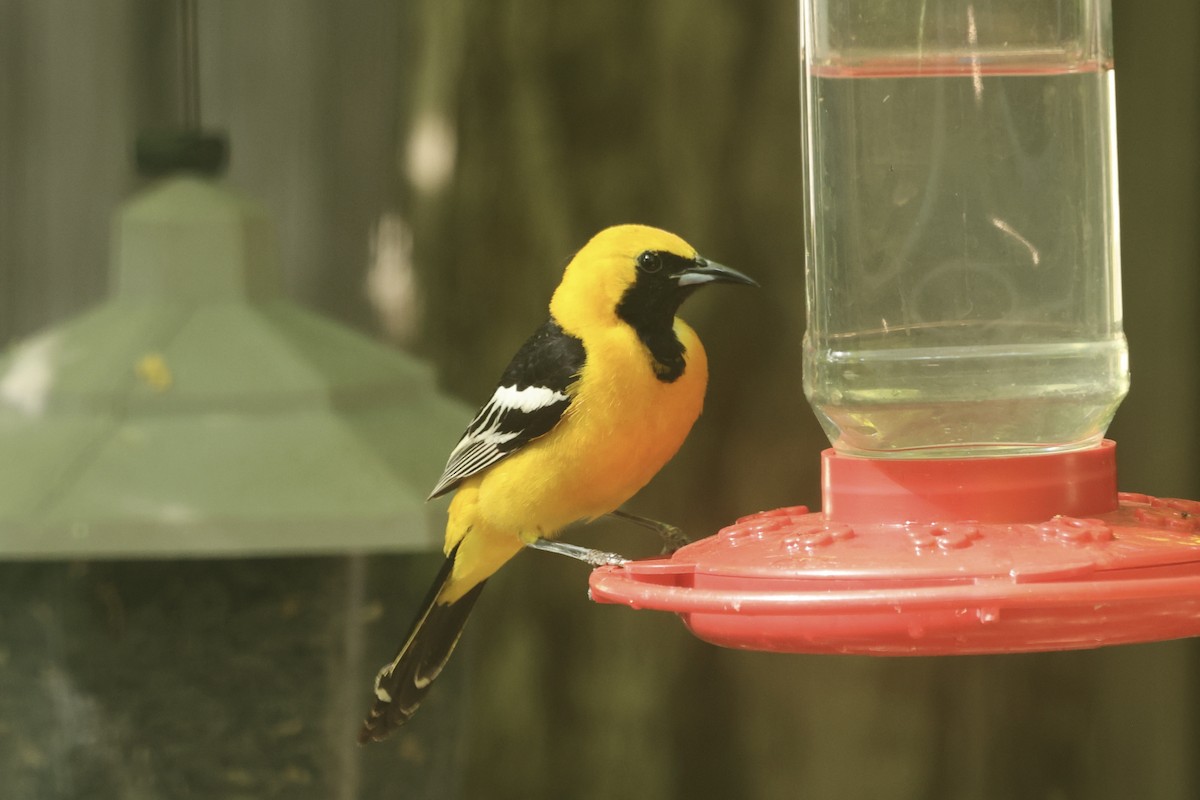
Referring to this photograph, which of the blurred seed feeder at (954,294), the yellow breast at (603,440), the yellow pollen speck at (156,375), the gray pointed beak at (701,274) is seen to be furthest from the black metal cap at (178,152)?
the blurred seed feeder at (954,294)

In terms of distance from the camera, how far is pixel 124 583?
327cm

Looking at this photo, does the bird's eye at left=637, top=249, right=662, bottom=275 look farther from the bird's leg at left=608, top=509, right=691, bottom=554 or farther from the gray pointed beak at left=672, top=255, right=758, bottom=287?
the bird's leg at left=608, top=509, right=691, bottom=554

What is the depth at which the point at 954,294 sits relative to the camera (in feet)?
7.65

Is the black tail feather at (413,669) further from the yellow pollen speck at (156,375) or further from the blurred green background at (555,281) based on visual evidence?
the yellow pollen speck at (156,375)

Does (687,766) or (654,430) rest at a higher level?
(654,430)

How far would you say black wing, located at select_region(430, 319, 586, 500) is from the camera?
103 inches

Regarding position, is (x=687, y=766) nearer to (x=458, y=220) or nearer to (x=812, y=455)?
(x=812, y=455)

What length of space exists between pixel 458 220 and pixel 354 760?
121cm

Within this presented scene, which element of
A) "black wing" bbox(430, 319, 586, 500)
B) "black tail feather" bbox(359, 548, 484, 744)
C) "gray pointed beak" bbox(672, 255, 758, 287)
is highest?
"gray pointed beak" bbox(672, 255, 758, 287)

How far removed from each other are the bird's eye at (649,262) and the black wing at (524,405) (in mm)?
159

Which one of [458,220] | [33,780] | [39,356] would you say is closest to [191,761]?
[33,780]

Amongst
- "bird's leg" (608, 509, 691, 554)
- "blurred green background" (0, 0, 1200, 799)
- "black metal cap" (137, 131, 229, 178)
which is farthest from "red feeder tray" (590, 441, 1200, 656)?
"blurred green background" (0, 0, 1200, 799)

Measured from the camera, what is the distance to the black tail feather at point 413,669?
3.03 meters

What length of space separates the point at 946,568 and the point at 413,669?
1.48 m
